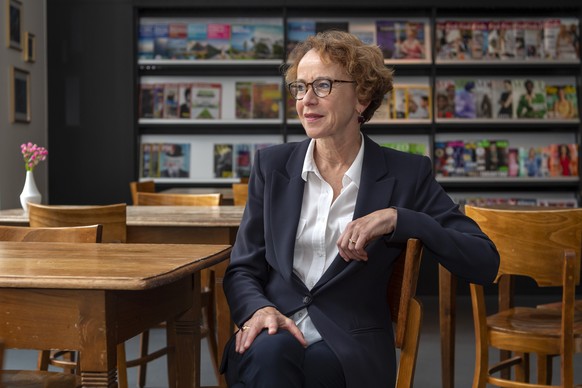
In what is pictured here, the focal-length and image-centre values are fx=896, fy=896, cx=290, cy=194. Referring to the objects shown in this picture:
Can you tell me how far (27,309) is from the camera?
171 cm

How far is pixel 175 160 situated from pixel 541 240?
4859 mm

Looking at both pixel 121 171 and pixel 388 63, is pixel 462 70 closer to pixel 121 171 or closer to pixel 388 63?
pixel 388 63

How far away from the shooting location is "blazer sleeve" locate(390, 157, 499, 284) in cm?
193

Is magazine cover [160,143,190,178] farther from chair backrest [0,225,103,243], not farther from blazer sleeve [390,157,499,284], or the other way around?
blazer sleeve [390,157,499,284]

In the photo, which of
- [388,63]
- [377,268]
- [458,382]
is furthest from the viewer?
[388,63]

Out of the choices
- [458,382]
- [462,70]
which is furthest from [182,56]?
[458,382]

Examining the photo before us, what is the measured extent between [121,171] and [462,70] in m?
2.91

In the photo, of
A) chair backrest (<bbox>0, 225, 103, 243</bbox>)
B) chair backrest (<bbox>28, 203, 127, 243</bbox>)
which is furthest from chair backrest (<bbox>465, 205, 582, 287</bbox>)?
chair backrest (<bbox>28, 203, 127, 243</bbox>)

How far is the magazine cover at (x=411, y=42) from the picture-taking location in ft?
23.8

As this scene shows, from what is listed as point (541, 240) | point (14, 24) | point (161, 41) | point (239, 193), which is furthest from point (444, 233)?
point (161, 41)

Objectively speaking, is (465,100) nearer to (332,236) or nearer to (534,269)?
(534,269)

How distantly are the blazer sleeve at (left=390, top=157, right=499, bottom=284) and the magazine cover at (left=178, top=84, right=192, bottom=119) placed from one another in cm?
539

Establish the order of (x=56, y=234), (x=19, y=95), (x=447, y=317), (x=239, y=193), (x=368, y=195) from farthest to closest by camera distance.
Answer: (x=19, y=95), (x=239, y=193), (x=447, y=317), (x=56, y=234), (x=368, y=195)

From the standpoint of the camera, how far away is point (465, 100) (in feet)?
24.0
